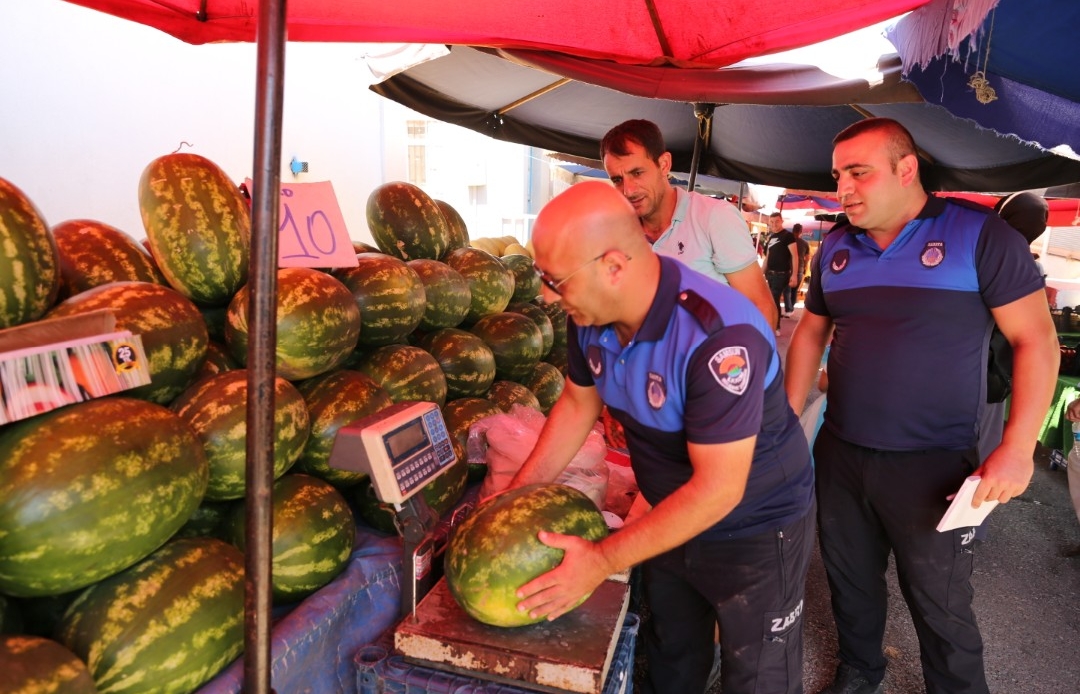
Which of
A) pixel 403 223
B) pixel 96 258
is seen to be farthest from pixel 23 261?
pixel 403 223

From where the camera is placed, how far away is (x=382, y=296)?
7.68ft

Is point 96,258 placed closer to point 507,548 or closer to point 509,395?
point 507,548

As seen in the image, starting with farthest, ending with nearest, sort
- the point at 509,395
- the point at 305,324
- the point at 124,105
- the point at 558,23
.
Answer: the point at 124,105, the point at 509,395, the point at 558,23, the point at 305,324

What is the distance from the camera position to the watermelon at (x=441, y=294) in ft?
9.05

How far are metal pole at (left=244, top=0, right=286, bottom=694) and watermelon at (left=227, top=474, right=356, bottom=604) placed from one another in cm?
58

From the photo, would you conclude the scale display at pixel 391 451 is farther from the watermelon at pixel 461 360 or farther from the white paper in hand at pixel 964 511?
the white paper in hand at pixel 964 511

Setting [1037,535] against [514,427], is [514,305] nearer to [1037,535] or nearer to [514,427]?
[514,427]

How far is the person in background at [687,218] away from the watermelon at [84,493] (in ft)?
6.51

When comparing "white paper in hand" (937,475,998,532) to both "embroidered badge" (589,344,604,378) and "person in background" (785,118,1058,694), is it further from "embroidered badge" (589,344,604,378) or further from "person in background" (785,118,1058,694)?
"embroidered badge" (589,344,604,378)

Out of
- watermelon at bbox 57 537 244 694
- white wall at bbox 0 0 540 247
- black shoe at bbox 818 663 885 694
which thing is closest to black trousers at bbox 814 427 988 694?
black shoe at bbox 818 663 885 694

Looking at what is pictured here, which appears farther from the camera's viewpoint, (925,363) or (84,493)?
(925,363)

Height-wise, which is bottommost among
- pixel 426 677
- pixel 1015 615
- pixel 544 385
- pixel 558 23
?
pixel 1015 615

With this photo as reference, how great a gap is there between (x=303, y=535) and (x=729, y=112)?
Answer: 4.77 meters

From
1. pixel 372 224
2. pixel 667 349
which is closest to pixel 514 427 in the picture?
pixel 667 349
